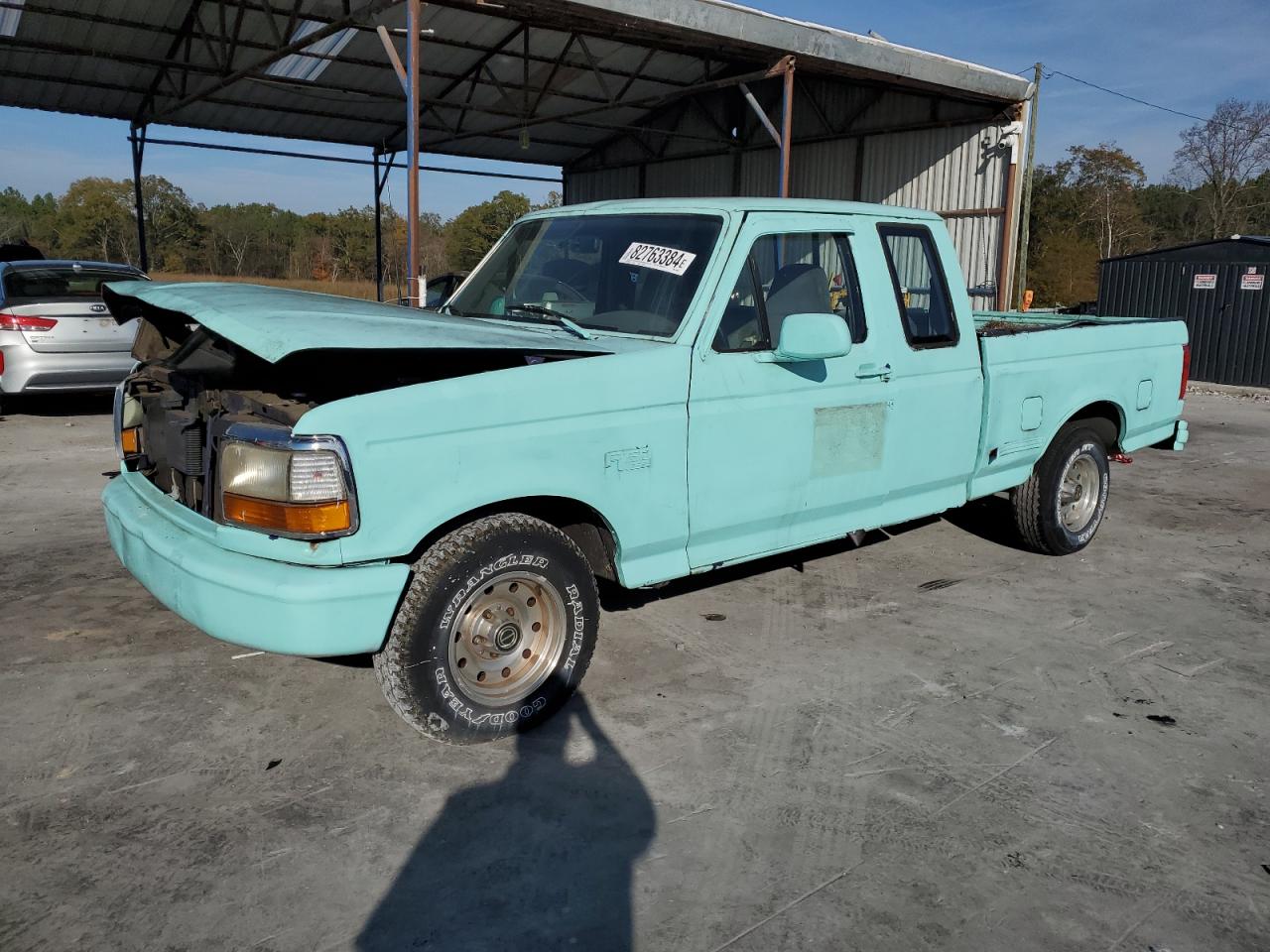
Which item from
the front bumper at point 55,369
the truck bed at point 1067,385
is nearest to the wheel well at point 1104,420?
the truck bed at point 1067,385

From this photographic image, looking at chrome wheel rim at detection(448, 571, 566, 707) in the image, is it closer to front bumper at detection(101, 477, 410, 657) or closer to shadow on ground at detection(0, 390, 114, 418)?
front bumper at detection(101, 477, 410, 657)

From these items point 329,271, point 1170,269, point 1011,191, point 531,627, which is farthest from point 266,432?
point 329,271

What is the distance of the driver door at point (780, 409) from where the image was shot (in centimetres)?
395

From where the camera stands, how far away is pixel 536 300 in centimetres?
471

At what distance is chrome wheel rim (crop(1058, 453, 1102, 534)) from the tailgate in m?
8.55

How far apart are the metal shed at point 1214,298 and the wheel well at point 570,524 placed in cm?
1525

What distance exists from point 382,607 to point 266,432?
67cm

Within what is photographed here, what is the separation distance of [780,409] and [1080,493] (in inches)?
118

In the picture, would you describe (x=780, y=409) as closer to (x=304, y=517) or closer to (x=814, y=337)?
(x=814, y=337)

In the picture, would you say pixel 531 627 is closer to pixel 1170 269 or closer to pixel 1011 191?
pixel 1011 191

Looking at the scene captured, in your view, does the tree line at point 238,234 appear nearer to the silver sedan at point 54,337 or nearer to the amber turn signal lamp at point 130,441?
the silver sedan at point 54,337

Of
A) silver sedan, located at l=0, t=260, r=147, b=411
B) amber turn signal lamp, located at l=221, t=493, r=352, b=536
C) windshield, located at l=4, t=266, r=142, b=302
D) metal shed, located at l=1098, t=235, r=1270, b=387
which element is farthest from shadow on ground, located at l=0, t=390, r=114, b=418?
metal shed, located at l=1098, t=235, r=1270, b=387

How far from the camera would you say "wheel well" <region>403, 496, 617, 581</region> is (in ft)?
11.3

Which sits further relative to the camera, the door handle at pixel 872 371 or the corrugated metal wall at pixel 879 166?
the corrugated metal wall at pixel 879 166
